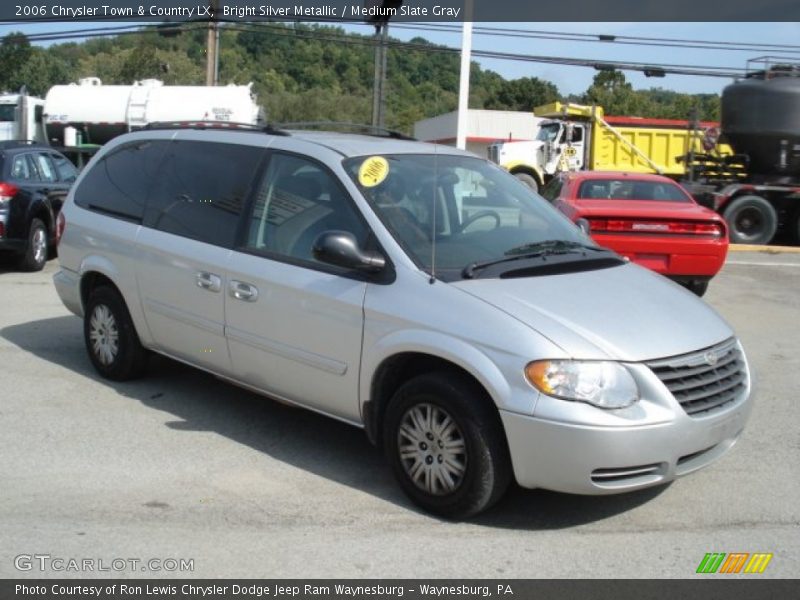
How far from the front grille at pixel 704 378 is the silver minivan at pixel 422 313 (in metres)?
0.01

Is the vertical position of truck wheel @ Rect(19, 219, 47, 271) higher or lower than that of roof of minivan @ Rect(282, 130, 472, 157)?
lower

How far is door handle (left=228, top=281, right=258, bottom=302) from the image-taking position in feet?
17.0

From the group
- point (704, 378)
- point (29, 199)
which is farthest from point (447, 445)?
point (29, 199)

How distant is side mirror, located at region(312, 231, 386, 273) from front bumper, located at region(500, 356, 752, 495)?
106 centimetres

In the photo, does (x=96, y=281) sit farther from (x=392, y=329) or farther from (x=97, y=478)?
(x=392, y=329)

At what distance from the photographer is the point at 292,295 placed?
195 inches

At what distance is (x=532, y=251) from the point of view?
496cm

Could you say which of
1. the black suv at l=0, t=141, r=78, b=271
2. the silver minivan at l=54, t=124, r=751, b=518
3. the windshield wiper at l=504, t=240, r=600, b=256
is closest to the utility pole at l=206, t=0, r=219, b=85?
the black suv at l=0, t=141, r=78, b=271

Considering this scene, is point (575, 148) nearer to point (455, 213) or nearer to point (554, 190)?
point (554, 190)

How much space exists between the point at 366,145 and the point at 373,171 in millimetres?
418

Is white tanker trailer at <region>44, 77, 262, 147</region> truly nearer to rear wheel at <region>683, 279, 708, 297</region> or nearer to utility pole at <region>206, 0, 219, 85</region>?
utility pole at <region>206, 0, 219, 85</region>
